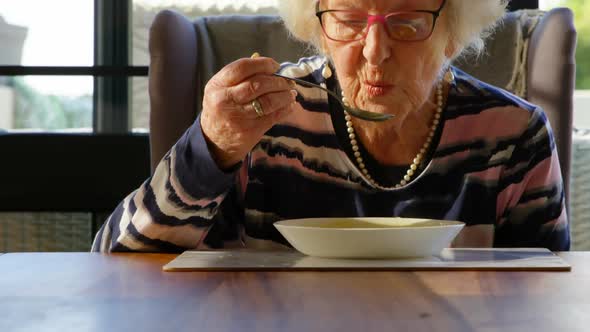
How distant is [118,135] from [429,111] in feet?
4.02

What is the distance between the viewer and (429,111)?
1506 millimetres

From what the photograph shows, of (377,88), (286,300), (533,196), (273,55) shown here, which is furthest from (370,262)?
(273,55)

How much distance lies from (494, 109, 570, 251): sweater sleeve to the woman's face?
0.73 feet

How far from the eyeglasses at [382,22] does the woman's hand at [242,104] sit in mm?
267

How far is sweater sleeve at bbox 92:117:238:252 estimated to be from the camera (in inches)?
45.0

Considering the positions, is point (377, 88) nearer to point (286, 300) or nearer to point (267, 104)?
point (267, 104)

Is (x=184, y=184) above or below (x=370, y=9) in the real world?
below

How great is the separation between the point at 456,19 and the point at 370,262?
618mm

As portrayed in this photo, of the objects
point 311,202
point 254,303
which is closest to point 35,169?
point 311,202

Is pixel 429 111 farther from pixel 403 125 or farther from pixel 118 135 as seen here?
pixel 118 135

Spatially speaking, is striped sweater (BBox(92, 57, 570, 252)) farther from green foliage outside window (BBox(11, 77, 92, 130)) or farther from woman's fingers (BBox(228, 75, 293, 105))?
green foliage outside window (BBox(11, 77, 92, 130))

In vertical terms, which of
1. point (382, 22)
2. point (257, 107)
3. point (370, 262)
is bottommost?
point (370, 262)

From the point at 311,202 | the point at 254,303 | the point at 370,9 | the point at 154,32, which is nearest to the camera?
the point at 254,303

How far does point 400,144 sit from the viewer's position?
1.48m
